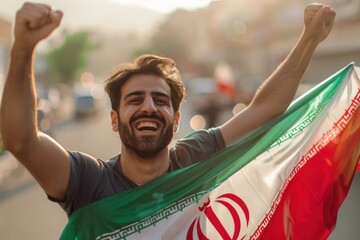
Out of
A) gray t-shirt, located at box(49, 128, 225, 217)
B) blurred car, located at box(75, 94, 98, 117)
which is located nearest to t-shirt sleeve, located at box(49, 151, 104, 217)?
gray t-shirt, located at box(49, 128, 225, 217)

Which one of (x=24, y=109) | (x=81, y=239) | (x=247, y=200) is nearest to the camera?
(x=24, y=109)

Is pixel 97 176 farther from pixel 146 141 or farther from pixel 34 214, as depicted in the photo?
pixel 34 214

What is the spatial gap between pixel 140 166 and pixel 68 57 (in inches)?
3430

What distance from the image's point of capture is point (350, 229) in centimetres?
625

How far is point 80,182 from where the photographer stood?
258 cm

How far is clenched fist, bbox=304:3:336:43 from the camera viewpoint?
3.29m

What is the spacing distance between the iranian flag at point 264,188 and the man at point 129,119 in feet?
0.29

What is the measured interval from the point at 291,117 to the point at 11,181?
9.23m

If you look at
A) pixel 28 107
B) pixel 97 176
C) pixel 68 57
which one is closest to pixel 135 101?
pixel 97 176

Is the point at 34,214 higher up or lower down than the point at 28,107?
higher up

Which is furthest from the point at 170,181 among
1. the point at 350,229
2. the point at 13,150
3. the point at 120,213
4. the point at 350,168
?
the point at 350,229

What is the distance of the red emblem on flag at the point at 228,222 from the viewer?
9.24 feet

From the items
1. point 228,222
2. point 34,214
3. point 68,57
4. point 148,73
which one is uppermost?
point 68,57

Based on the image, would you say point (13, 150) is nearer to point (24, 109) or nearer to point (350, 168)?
point (24, 109)
